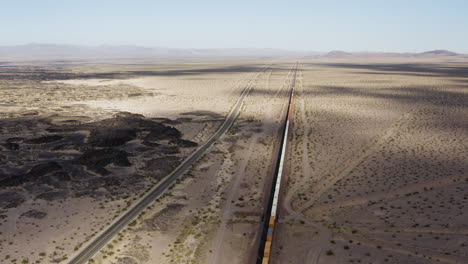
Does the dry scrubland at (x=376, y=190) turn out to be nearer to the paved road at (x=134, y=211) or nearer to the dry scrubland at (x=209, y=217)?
the dry scrubland at (x=209, y=217)

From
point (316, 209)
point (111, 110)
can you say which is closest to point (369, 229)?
point (316, 209)

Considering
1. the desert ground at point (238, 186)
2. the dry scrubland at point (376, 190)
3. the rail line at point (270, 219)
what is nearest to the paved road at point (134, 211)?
the desert ground at point (238, 186)

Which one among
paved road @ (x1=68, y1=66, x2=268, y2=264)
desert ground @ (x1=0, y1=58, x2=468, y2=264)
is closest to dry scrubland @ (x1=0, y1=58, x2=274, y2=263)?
desert ground @ (x1=0, y1=58, x2=468, y2=264)

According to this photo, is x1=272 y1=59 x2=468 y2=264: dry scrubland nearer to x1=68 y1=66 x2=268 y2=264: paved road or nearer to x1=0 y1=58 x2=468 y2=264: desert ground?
x1=0 y1=58 x2=468 y2=264: desert ground

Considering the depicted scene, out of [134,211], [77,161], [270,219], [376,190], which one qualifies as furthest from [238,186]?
[77,161]

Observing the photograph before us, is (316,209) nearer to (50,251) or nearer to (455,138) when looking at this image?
(50,251)

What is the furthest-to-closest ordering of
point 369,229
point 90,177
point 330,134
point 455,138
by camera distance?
1. point 330,134
2. point 455,138
3. point 90,177
4. point 369,229

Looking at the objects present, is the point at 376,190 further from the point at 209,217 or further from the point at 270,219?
the point at 209,217
